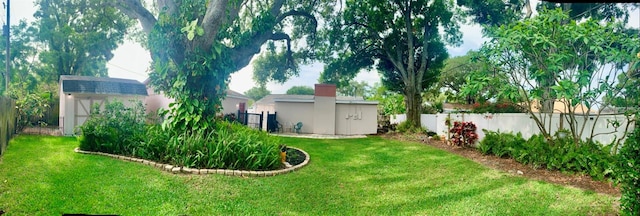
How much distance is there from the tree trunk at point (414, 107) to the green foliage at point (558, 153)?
600cm

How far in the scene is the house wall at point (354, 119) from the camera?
13.6m

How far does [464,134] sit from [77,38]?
58.1 feet

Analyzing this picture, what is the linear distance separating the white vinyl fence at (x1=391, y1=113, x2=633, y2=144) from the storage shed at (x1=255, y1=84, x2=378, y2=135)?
3.42 metres

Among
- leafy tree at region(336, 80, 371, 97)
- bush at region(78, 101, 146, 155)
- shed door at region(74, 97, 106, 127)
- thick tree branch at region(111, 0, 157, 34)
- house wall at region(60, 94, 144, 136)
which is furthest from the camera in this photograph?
leafy tree at region(336, 80, 371, 97)

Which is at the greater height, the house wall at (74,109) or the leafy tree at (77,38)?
the leafy tree at (77,38)

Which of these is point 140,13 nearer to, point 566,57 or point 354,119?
point 566,57

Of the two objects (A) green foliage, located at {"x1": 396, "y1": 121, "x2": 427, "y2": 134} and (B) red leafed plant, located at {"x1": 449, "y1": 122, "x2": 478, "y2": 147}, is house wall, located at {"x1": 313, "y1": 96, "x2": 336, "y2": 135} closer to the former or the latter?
(A) green foliage, located at {"x1": 396, "y1": 121, "x2": 427, "y2": 134}

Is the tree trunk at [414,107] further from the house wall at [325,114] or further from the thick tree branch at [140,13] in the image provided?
the thick tree branch at [140,13]

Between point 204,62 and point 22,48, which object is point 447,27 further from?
point 22,48

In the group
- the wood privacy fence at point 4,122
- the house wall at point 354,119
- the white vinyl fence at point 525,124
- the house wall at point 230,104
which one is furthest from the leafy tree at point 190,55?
the house wall at point 230,104

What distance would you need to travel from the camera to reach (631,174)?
298 cm

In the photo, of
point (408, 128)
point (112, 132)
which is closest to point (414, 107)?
point (408, 128)

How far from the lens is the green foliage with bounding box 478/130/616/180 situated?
17.4 feet

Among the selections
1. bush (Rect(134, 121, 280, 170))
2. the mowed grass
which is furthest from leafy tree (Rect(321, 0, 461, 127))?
bush (Rect(134, 121, 280, 170))
